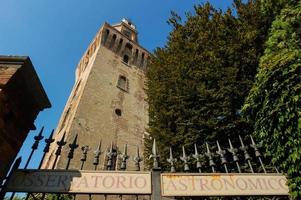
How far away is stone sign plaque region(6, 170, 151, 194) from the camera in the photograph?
3.09m

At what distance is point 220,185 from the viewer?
3.25 m

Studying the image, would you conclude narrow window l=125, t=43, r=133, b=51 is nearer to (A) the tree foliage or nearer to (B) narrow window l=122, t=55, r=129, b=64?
(B) narrow window l=122, t=55, r=129, b=64

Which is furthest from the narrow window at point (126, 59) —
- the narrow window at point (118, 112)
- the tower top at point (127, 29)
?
the tower top at point (127, 29)

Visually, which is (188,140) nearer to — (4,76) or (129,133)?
(4,76)

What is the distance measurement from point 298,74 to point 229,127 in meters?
3.77

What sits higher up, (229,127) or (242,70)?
(242,70)

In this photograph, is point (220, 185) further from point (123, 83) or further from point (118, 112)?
point (123, 83)

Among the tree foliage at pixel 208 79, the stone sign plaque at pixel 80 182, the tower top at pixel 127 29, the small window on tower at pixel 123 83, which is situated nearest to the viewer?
the stone sign plaque at pixel 80 182

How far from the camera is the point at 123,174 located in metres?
3.25

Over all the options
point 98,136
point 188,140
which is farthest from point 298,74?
point 98,136

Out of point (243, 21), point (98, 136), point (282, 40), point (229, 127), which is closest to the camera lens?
point (282, 40)

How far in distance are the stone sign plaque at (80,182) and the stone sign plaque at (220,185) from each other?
0.29 metres

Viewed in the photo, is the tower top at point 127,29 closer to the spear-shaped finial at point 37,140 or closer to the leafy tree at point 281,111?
the leafy tree at point 281,111

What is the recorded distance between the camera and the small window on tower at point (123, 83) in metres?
19.7
